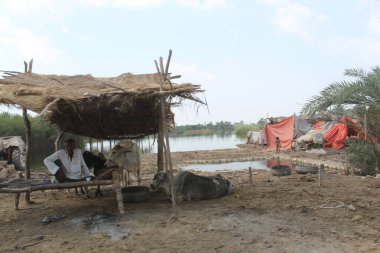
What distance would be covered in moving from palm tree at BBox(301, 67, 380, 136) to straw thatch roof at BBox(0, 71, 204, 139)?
3935 mm

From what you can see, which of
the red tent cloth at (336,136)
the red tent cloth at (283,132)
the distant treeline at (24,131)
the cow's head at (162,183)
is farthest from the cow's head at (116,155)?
the distant treeline at (24,131)

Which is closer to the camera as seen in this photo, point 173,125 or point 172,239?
point 172,239

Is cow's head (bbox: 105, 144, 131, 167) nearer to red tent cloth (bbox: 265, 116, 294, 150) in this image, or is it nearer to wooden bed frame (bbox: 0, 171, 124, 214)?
wooden bed frame (bbox: 0, 171, 124, 214)

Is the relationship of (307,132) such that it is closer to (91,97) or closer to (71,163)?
(71,163)

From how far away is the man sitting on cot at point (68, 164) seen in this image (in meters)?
6.48

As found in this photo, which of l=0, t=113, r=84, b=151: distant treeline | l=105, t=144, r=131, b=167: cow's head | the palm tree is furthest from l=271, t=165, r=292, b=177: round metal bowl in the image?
l=0, t=113, r=84, b=151: distant treeline

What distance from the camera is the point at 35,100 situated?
19.8 feet

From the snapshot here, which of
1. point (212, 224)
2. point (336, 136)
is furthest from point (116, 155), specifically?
point (336, 136)

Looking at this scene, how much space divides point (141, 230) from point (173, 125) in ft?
15.0

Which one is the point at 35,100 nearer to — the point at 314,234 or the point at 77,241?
the point at 77,241

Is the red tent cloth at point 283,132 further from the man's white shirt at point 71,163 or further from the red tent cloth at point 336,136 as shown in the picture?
the man's white shirt at point 71,163

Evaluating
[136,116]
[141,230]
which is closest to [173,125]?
[136,116]

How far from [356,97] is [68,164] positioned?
283 inches

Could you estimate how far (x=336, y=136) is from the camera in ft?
65.3
